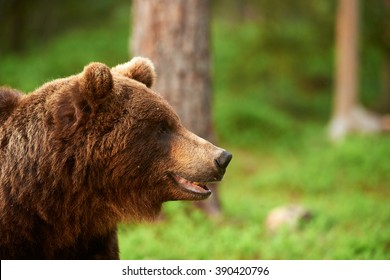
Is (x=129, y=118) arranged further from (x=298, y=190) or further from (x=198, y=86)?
(x=298, y=190)

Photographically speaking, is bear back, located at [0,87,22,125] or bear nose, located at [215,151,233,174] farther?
bear back, located at [0,87,22,125]

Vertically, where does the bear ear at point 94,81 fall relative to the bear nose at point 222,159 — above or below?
above

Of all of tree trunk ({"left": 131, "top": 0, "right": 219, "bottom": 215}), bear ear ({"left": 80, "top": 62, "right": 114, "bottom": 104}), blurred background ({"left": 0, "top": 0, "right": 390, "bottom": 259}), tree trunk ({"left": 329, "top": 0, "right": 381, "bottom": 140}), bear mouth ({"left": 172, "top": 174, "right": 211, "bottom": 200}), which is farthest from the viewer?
tree trunk ({"left": 329, "top": 0, "right": 381, "bottom": 140})

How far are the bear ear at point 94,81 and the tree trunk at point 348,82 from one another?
11.0m

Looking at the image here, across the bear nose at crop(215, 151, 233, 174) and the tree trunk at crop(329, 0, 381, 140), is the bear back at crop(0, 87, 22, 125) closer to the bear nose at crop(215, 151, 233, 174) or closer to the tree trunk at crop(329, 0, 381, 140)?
the bear nose at crop(215, 151, 233, 174)

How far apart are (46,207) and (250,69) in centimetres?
1534

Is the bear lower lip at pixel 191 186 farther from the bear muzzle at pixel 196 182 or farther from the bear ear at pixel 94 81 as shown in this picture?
the bear ear at pixel 94 81

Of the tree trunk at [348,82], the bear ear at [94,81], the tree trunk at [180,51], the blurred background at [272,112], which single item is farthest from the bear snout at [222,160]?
the tree trunk at [348,82]

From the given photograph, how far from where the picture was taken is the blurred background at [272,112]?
6691 mm

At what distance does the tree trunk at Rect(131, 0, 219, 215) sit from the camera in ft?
23.4

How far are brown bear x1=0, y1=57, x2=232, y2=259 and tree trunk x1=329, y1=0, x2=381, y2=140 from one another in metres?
10.7

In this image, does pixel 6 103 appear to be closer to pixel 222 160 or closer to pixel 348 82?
pixel 222 160

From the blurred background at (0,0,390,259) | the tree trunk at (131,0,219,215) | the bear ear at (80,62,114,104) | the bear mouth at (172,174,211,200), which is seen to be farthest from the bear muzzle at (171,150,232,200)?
the tree trunk at (131,0,219,215)

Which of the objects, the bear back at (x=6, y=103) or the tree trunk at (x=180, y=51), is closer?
the bear back at (x=6, y=103)
